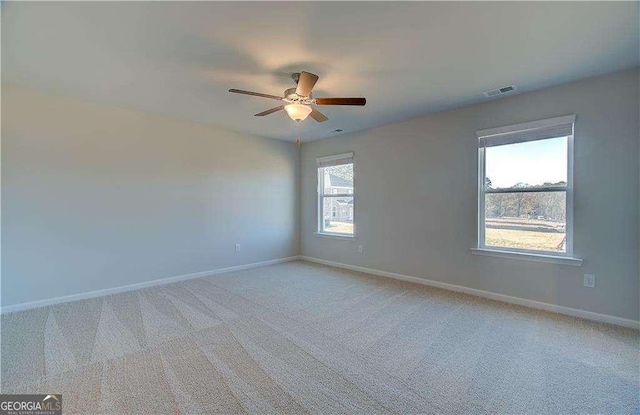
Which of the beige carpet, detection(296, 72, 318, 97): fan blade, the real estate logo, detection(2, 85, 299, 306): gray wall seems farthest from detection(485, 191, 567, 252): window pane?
the real estate logo

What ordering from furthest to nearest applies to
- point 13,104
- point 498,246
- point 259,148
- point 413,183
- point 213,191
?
1. point 259,148
2. point 213,191
3. point 413,183
4. point 498,246
5. point 13,104

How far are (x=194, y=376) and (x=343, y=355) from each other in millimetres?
1120

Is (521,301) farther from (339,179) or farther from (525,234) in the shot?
(339,179)

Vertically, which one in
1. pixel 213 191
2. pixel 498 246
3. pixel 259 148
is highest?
pixel 259 148

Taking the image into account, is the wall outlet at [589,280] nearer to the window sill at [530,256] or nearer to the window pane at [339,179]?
the window sill at [530,256]

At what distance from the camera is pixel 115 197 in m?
3.83

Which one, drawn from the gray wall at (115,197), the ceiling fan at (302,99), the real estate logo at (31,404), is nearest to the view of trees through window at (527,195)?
the ceiling fan at (302,99)

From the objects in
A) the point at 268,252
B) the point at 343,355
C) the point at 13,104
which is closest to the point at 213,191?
the point at 268,252

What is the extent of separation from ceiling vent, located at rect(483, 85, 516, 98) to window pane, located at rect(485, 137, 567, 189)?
649 millimetres

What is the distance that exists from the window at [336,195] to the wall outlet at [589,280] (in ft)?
10.5

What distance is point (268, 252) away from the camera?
560cm

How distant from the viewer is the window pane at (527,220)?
3.20 m

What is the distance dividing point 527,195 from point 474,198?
1.89ft

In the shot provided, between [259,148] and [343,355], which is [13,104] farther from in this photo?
[343,355]
